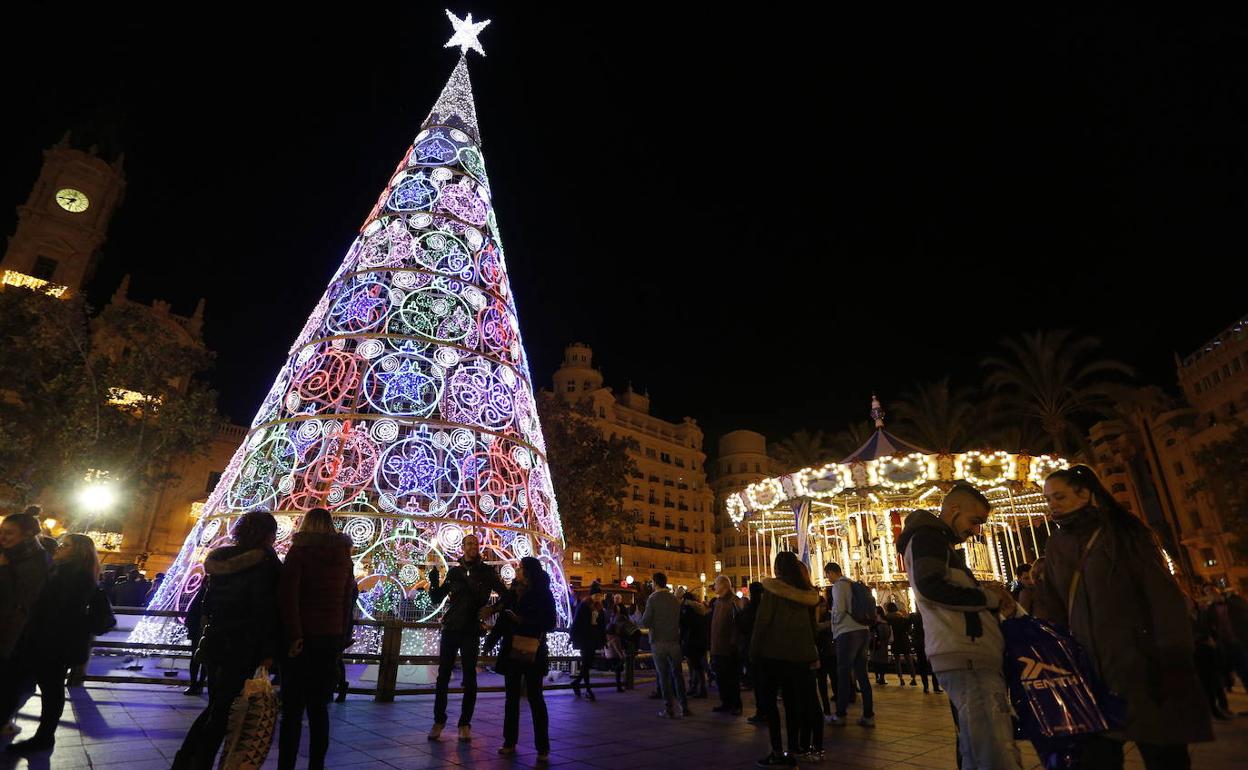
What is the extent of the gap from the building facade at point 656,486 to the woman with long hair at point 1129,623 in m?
53.0

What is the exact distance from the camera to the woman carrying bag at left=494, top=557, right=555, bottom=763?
15.8 feet

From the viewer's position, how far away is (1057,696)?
2.53m

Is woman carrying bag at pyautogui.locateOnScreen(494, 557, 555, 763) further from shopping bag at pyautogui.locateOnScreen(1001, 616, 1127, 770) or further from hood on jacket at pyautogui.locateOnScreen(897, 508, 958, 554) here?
shopping bag at pyautogui.locateOnScreen(1001, 616, 1127, 770)

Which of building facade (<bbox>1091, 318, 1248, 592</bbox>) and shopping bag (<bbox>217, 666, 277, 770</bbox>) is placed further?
building facade (<bbox>1091, 318, 1248, 592</bbox>)

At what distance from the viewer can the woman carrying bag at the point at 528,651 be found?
480 centimetres

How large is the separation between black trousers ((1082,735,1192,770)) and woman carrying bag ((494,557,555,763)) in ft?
11.5

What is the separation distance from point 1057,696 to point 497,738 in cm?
457

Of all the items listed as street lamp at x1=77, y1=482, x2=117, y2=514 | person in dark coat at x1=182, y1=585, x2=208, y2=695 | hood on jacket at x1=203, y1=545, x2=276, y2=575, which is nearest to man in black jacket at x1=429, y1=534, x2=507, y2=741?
hood on jacket at x1=203, y1=545, x2=276, y2=575

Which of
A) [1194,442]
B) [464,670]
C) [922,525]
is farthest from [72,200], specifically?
[1194,442]

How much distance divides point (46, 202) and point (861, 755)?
54.6m

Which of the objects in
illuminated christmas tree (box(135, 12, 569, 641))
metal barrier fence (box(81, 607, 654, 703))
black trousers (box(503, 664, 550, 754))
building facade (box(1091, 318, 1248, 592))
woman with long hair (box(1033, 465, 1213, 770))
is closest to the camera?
woman with long hair (box(1033, 465, 1213, 770))

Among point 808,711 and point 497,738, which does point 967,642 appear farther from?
point 497,738

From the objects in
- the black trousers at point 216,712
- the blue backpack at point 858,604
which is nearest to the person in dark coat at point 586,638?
the blue backpack at point 858,604

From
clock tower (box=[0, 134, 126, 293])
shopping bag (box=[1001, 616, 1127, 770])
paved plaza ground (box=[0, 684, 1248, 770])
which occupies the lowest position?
paved plaza ground (box=[0, 684, 1248, 770])
